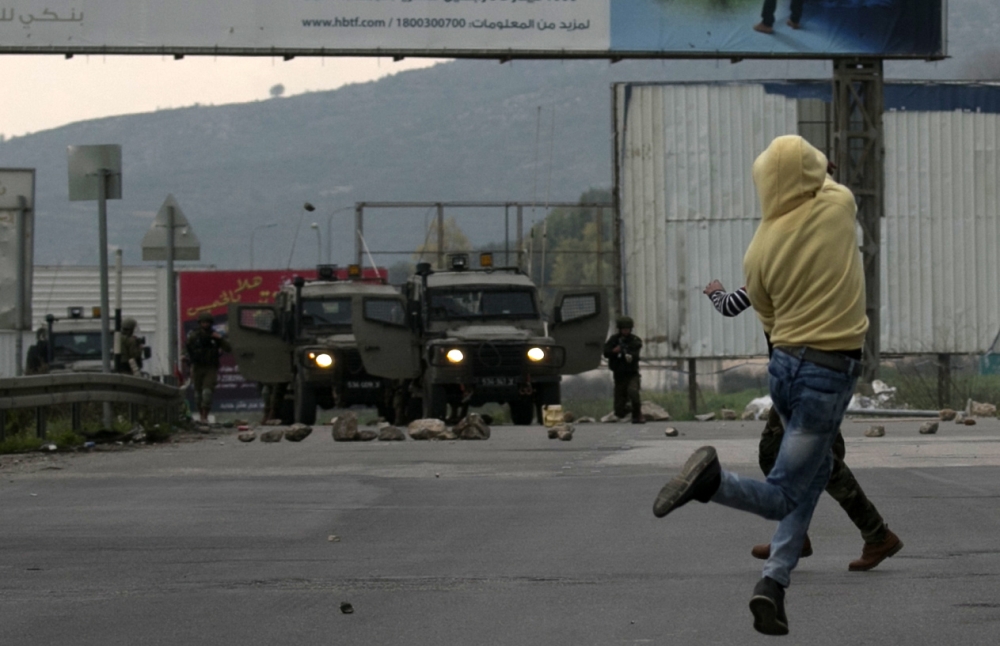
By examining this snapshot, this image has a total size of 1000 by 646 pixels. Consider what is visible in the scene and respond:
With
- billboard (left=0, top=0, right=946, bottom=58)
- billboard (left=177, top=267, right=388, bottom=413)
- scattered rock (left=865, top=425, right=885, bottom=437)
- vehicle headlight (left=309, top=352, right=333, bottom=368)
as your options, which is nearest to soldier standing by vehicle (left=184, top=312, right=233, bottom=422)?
vehicle headlight (left=309, top=352, right=333, bottom=368)

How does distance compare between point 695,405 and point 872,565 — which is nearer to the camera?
point 872,565

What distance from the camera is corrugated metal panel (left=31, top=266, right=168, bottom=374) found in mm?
52688

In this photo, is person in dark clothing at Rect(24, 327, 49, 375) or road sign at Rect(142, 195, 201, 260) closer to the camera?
road sign at Rect(142, 195, 201, 260)

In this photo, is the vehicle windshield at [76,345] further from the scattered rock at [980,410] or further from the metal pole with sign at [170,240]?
the scattered rock at [980,410]

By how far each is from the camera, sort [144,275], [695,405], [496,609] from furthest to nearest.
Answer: [144,275], [695,405], [496,609]

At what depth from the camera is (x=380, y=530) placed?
386 inches

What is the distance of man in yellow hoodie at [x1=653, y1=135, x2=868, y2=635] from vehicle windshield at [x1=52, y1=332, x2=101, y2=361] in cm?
2578

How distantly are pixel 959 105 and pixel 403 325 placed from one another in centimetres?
1486

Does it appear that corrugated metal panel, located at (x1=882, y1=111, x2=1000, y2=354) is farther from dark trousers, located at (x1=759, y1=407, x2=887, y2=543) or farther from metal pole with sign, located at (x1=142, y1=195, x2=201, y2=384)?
dark trousers, located at (x1=759, y1=407, x2=887, y2=543)

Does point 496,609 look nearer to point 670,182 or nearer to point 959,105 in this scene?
point 670,182

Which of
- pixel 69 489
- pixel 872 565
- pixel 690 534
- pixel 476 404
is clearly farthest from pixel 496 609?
pixel 476 404

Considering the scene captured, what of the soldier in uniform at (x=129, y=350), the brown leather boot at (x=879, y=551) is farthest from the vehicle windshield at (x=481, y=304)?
the brown leather boot at (x=879, y=551)

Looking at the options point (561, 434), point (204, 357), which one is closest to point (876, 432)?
point (561, 434)

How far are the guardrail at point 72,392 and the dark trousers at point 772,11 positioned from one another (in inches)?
515
